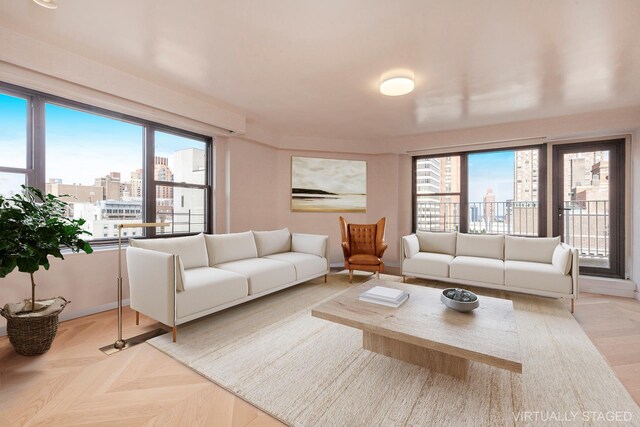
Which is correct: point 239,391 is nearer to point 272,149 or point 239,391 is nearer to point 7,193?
point 7,193

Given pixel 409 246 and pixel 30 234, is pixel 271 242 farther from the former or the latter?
pixel 30 234

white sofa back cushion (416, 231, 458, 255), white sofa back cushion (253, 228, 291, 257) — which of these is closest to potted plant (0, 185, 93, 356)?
white sofa back cushion (253, 228, 291, 257)

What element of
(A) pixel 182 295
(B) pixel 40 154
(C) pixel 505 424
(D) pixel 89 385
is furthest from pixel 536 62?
(B) pixel 40 154

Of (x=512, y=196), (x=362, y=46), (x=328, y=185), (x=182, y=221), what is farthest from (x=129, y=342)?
(x=512, y=196)

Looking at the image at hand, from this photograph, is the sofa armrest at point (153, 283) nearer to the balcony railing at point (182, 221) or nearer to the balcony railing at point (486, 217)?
the balcony railing at point (182, 221)

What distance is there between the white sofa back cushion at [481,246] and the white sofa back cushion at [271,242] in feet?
8.63

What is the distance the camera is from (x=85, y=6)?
1903 mm

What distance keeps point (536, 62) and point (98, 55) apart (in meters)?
3.98

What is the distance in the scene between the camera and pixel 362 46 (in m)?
2.29

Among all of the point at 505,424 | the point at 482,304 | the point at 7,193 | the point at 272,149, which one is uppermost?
the point at 272,149

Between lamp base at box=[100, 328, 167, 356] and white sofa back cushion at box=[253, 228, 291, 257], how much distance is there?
1.59 metres

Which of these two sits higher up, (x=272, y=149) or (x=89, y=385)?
(x=272, y=149)

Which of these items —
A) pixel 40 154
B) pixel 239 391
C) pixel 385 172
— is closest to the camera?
pixel 239 391

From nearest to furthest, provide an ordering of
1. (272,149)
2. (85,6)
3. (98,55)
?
(85,6) → (98,55) → (272,149)
